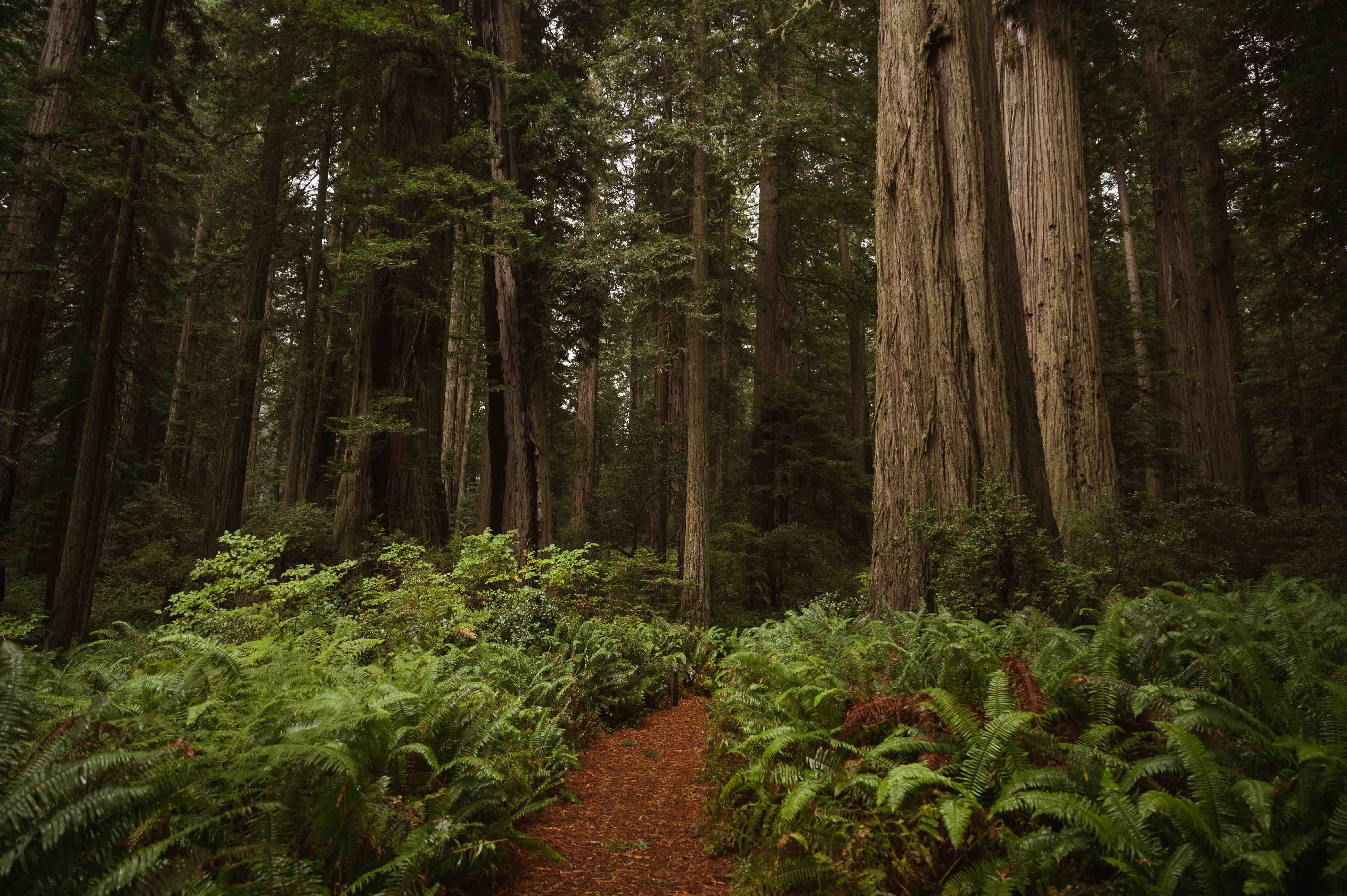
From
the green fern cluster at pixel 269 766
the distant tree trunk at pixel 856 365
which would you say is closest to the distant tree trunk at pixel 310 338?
the green fern cluster at pixel 269 766

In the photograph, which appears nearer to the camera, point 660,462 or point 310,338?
point 660,462

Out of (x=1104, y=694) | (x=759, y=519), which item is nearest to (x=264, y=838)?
(x=1104, y=694)

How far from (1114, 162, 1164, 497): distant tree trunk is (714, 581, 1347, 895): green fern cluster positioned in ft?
24.8

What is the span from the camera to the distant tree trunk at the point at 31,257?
10.1m

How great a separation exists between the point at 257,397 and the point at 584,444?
936 centimetres

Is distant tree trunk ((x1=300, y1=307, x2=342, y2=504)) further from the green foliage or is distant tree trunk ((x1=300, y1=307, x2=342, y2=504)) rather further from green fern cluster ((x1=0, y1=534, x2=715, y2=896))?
the green foliage

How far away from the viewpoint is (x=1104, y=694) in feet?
10.0

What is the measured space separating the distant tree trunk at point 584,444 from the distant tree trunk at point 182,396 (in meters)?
11.8

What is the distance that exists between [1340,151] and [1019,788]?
39.4 ft

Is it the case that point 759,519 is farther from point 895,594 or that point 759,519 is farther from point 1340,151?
point 1340,151

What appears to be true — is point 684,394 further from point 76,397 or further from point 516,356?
point 76,397

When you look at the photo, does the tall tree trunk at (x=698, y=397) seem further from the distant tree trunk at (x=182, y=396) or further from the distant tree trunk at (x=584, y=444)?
the distant tree trunk at (x=182, y=396)

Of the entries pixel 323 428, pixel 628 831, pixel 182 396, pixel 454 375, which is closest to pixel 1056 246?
pixel 628 831

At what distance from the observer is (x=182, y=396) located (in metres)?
22.9
